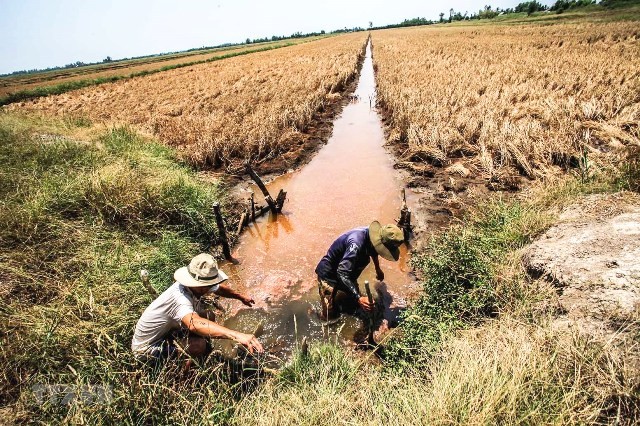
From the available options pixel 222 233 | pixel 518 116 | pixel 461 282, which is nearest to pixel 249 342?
pixel 461 282

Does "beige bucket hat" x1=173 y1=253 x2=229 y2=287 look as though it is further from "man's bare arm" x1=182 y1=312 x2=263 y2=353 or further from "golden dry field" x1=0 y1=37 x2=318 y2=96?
"golden dry field" x1=0 y1=37 x2=318 y2=96

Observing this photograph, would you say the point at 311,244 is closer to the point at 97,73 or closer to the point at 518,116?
the point at 518,116

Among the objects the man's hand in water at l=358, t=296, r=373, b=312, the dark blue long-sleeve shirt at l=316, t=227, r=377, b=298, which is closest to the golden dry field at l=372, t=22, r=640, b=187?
the dark blue long-sleeve shirt at l=316, t=227, r=377, b=298

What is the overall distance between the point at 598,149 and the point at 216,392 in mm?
8843

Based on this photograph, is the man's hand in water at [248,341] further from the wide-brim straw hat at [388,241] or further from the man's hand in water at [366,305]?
the wide-brim straw hat at [388,241]

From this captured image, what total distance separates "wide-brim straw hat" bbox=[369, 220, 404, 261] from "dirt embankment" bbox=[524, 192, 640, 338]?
1644 mm

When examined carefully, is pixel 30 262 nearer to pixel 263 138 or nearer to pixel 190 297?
Result: pixel 190 297

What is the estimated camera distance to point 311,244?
6324 millimetres

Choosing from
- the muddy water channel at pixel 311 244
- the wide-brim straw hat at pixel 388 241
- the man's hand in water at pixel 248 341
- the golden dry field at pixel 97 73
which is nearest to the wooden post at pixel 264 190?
the muddy water channel at pixel 311 244

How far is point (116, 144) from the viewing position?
26.6 ft

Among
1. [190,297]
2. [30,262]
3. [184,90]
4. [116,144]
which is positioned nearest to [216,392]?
[190,297]

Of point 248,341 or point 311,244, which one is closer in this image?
point 248,341

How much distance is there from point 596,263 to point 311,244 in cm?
429

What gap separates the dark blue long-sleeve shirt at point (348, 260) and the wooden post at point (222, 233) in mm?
2046
